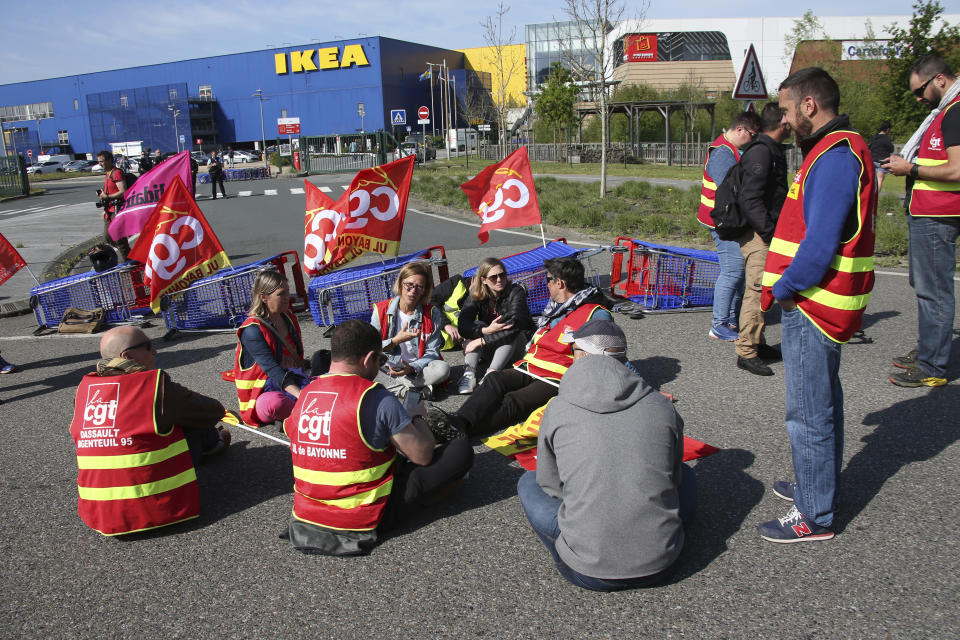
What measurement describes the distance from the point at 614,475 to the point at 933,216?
400 cm

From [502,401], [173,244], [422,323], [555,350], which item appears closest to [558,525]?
[502,401]

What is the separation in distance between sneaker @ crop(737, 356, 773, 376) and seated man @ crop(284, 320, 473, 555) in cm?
343

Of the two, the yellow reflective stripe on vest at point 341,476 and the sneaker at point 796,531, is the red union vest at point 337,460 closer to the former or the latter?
the yellow reflective stripe on vest at point 341,476

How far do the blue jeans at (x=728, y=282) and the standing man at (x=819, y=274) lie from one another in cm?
326

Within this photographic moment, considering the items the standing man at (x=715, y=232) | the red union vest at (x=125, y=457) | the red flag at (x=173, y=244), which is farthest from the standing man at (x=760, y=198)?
the red flag at (x=173, y=244)

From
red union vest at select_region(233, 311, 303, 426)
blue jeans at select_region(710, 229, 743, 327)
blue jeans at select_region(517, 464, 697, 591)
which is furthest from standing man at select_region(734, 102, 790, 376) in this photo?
red union vest at select_region(233, 311, 303, 426)

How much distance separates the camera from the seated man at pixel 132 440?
3.50 metres

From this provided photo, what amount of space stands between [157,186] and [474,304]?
4291mm

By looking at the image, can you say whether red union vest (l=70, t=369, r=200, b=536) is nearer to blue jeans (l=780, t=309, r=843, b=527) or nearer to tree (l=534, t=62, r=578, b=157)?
blue jeans (l=780, t=309, r=843, b=527)

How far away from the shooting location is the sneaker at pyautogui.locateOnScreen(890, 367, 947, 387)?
531cm

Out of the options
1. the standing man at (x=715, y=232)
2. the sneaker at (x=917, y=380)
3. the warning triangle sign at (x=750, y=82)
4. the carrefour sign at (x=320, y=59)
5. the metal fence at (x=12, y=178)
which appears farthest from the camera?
the carrefour sign at (x=320, y=59)

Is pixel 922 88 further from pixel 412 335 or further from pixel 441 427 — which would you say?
pixel 441 427

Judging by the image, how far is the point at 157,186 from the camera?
784cm

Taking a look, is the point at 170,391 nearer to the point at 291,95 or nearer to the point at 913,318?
the point at 913,318
